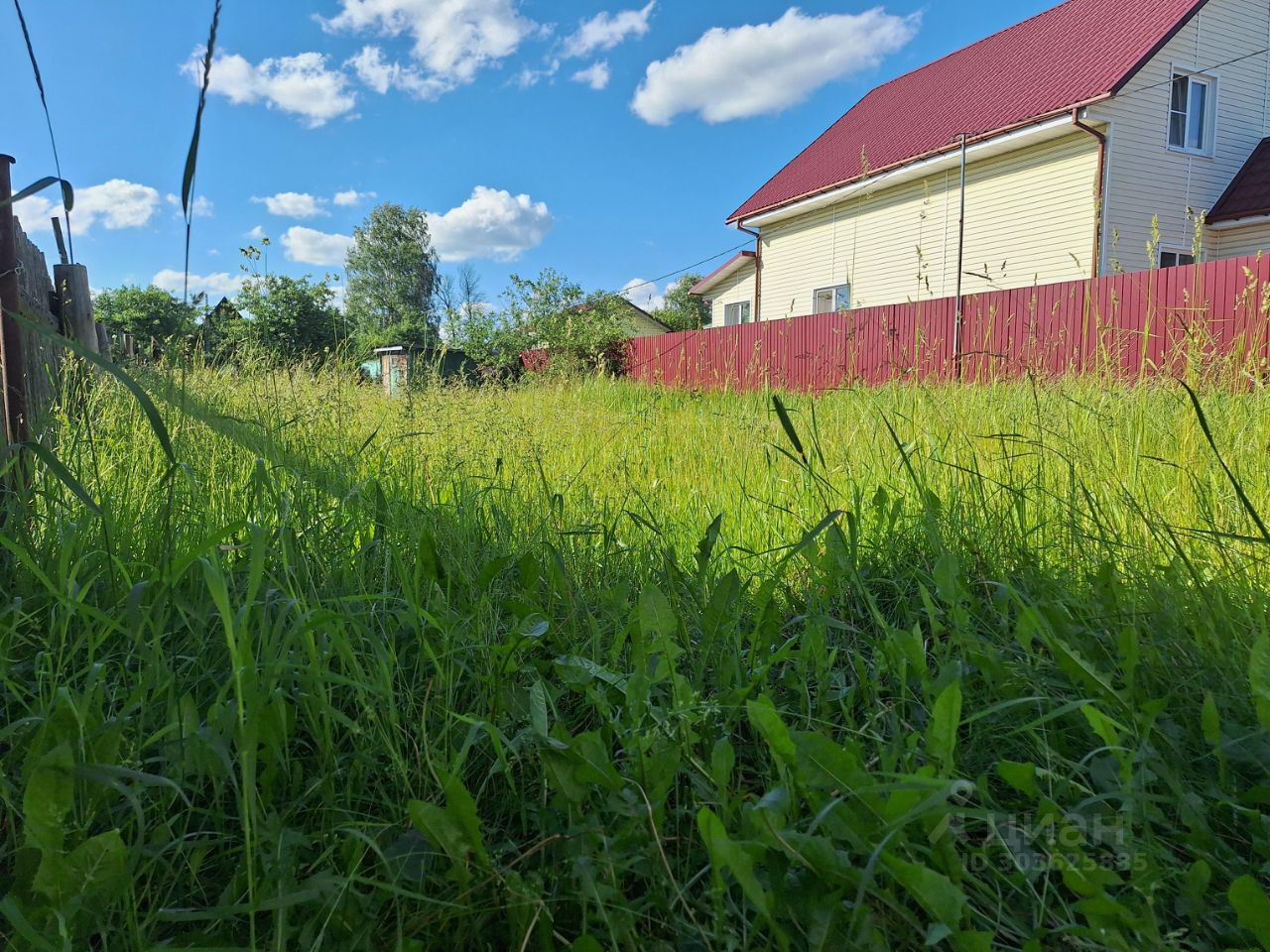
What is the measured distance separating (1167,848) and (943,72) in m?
18.7

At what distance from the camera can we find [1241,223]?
39.4ft

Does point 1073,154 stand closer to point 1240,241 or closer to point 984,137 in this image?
point 984,137

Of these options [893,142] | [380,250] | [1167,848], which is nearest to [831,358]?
[893,142]

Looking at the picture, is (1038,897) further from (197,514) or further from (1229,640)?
(197,514)

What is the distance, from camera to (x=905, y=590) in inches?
66.8

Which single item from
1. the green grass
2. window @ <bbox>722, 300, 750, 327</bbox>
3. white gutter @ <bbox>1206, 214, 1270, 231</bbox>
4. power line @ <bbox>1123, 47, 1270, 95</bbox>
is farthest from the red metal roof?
the green grass

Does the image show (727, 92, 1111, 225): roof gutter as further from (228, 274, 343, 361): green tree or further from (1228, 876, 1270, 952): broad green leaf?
(1228, 876, 1270, 952): broad green leaf

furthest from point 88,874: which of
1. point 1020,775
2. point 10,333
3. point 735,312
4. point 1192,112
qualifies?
point 735,312

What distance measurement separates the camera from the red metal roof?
458 inches

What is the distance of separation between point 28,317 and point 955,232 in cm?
1439

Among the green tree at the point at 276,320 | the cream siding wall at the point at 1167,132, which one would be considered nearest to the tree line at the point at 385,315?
the green tree at the point at 276,320

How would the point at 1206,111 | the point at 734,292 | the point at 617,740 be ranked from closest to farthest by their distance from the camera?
the point at 617,740, the point at 1206,111, the point at 734,292

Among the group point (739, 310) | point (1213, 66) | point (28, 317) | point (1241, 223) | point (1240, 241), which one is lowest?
point (28, 317)

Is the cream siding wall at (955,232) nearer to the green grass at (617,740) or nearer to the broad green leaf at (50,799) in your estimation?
the green grass at (617,740)
